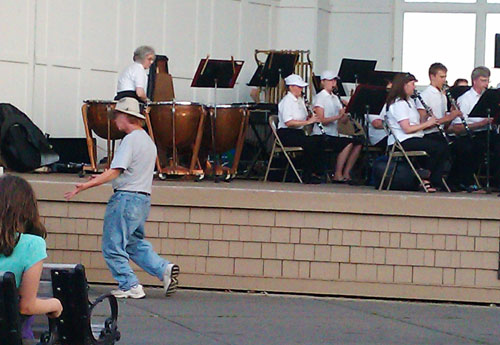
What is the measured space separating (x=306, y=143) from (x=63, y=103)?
3.14 metres

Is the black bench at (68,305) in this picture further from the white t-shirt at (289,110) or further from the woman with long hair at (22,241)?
the white t-shirt at (289,110)

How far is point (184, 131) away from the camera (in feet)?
38.2

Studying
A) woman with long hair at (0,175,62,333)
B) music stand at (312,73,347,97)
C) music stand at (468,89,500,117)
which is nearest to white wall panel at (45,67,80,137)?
music stand at (312,73,347,97)

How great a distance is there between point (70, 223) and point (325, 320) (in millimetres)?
2892

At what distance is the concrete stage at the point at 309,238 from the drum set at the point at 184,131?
1462 millimetres

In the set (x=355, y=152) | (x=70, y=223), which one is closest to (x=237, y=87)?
(x=355, y=152)

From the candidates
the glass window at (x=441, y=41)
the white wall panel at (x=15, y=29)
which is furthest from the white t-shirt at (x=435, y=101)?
the glass window at (x=441, y=41)

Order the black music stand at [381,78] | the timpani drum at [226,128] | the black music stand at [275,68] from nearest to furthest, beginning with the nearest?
the timpani drum at [226,128] < the black music stand at [381,78] < the black music stand at [275,68]

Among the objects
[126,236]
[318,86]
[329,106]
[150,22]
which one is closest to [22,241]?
[126,236]

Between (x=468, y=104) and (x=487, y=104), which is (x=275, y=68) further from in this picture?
(x=487, y=104)

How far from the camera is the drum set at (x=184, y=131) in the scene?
1159 centimetres

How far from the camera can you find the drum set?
38.0 feet

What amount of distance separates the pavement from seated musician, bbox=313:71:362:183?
3.16m

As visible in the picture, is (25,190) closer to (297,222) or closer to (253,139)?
(297,222)
